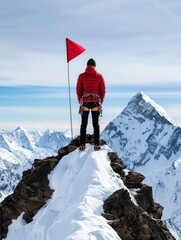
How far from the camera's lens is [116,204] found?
1728cm

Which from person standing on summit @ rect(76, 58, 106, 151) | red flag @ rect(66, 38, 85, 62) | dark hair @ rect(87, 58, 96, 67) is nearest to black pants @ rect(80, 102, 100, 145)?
person standing on summit @ rect(76, 58, 106, 151)

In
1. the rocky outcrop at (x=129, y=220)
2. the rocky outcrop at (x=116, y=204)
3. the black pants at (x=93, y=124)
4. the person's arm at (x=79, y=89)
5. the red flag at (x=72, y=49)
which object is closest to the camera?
the rocky outcrop at (x=129, y=220)

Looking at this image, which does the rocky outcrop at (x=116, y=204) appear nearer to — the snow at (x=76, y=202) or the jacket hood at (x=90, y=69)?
the snow at (x=76, y=202)

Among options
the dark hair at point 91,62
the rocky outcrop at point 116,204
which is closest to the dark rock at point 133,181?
the rocky outcrop at point 116,204

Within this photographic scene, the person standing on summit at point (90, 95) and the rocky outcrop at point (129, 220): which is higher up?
the person standing on summit at point (90, 95)

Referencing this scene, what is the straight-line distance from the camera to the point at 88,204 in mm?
16672

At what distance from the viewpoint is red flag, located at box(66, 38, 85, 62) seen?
84.2ft

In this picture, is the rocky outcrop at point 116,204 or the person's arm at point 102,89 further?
the person's arm at point 102,89

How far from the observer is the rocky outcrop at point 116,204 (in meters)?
17.1

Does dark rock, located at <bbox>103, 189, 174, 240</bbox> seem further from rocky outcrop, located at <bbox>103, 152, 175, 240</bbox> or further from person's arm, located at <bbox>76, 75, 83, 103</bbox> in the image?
person's arm, located at <bbox>76, 75, 83, 103</bbox>

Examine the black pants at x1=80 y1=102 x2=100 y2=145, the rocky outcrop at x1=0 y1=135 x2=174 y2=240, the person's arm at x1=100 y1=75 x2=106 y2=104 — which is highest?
the person's arm at x1=100 y1=75 x2=106 y2=104

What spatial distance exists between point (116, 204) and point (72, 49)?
1153cm

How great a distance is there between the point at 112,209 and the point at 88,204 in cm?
106

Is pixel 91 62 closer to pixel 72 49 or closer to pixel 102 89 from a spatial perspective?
pixel 102 89
